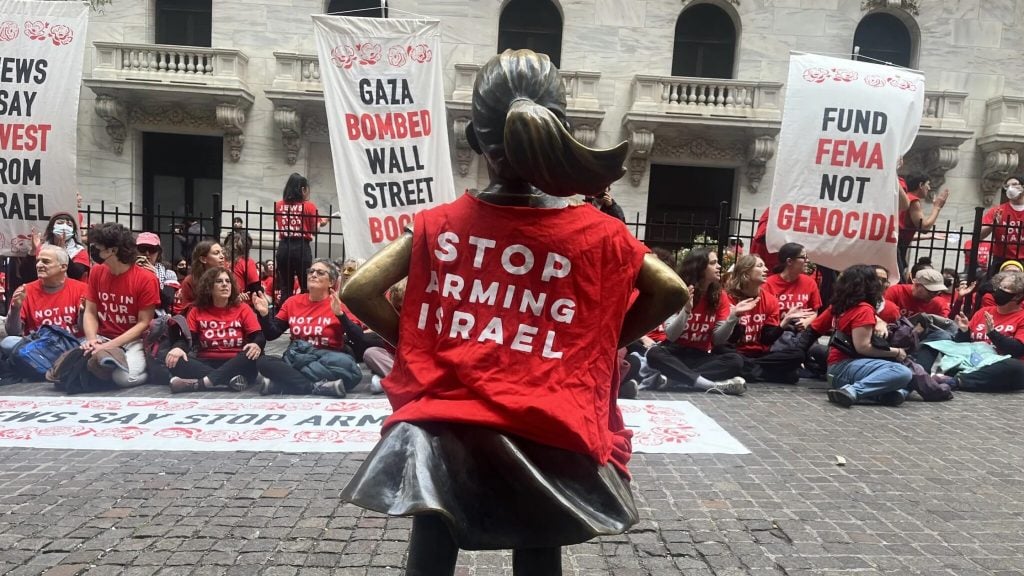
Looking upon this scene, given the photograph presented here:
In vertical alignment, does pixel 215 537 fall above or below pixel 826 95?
below

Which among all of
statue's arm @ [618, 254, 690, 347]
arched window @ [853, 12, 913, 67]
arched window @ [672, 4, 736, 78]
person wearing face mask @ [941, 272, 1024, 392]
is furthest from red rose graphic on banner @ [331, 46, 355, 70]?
arched window @ [853, 12, 913, 67]

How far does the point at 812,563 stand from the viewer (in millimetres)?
2943

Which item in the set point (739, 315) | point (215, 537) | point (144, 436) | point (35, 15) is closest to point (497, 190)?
point (215, 537)

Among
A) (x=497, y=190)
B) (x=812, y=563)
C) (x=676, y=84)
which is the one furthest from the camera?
(x=676, y=84)

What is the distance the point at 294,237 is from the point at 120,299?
8.38 ft

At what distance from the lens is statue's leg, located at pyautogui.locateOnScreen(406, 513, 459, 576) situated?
1.58 m

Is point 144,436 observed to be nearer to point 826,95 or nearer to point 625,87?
point 826,95

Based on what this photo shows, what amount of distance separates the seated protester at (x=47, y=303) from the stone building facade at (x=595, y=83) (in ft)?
29.3

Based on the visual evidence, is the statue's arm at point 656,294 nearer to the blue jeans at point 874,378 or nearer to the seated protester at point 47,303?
the blue jeans at point 874,378

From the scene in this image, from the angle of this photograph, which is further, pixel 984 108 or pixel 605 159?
pixel 984 108

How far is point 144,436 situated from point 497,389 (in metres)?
3.73

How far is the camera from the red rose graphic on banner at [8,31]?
5867 mm

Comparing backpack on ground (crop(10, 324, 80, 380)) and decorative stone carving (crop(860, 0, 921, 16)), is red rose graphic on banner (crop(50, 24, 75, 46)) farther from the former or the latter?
decorative stone carving (crop(860, 0, 921, 16))

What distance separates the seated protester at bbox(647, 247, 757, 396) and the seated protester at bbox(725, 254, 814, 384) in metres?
0.19
